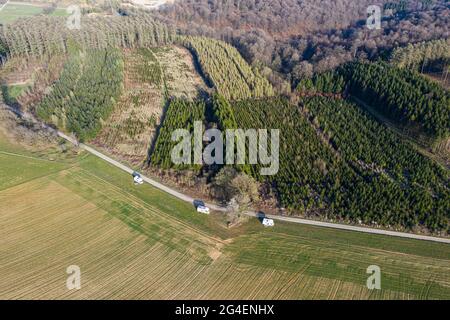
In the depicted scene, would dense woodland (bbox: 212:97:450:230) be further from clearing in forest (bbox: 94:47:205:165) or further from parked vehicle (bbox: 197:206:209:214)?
clearing in forest (bbox: 94:47:205:165)

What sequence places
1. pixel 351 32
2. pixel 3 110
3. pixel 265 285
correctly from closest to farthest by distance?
pixel 265 285
pixel 3 110
pixel 351 32

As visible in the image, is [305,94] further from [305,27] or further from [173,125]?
[305,27]

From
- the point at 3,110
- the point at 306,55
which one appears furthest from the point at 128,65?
the point at 306,55
